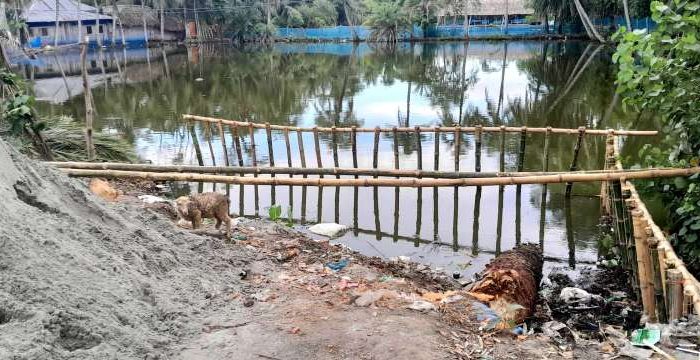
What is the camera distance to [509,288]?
19.6 feet

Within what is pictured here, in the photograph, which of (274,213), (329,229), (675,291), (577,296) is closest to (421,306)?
(675,291)

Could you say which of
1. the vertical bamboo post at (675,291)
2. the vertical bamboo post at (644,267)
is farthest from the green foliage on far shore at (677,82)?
the vertical bamboo post at (675,291)

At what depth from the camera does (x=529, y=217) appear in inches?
390

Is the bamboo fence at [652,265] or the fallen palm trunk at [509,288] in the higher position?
the bamboo fence at [652,265]

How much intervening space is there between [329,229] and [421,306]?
4581 millimetres

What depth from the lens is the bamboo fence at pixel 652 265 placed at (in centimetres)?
455

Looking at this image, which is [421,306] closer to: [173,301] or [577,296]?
[173,301]

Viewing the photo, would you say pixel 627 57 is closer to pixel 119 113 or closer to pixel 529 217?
pixel 529 217

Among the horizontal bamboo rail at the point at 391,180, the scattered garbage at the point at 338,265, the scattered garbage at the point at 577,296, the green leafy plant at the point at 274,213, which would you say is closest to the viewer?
the scattered garbage at the point at 338,265

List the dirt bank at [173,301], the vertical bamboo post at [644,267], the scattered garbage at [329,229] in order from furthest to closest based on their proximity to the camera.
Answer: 1. the scattered garbage at [329,229]
2. the vertical bamboo post at [644,267]
3. the dirt bank at [173,301]

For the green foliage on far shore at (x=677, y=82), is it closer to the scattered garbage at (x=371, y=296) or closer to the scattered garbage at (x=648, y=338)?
the scattered garbage at (x=648, y=338)

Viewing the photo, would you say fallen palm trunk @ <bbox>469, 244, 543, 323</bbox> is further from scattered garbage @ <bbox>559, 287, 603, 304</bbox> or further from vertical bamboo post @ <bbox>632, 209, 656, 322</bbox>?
vertical bamboo post @ <bbox>632, 209, 656, 322</bbox>

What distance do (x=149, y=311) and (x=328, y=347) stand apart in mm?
1468

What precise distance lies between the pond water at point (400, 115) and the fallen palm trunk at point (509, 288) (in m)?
1.55
